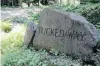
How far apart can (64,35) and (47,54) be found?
57 centimetres

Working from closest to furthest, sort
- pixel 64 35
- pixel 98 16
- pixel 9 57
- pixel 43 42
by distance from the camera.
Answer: pixel 9 57, pixel 64 35, pixel 43 42, pixel 98 16

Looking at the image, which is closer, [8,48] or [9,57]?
[9,57]

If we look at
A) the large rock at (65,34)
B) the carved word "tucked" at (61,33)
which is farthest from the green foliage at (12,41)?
the carved word "tucked" at (61,33)

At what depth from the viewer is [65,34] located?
559 cm

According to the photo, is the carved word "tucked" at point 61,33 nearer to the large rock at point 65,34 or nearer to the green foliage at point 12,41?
the large rock at point 65,34

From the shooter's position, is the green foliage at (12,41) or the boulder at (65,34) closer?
the boulder at (65,34)

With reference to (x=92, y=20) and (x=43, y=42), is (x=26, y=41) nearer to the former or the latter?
(x=43, y=42)

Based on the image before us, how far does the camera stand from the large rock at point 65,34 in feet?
17.5

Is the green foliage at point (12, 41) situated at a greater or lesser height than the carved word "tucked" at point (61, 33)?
lesser

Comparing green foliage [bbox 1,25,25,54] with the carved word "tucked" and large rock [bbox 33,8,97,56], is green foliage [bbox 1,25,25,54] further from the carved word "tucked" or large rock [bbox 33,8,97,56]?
the carved word "tucked"

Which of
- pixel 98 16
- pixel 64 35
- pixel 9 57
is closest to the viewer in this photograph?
pixel 9 57

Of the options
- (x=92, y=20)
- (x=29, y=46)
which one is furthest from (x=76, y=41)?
(x=92, y=20)

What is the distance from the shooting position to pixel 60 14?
568 cm

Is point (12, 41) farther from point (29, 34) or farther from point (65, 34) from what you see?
point (65, 34)
